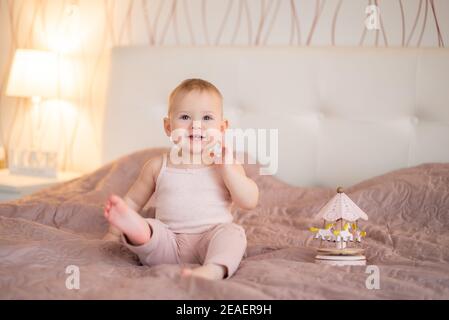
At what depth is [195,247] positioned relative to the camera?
178 cm

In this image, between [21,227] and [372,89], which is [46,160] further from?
[372,89]

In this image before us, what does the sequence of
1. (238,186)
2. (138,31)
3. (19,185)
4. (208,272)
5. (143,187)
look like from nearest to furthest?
(208,272) < (238,186) < (143,187) < (19,185) < (138,31)

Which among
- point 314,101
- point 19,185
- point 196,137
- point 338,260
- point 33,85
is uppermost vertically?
point 33,85

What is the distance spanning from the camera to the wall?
9.55 feet

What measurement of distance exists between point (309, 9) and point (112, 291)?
198cm

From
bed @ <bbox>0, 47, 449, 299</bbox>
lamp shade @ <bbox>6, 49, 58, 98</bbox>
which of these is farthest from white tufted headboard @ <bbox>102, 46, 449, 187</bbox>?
lamp shade @ <bbox>6, 49, 58, 98</bbox>

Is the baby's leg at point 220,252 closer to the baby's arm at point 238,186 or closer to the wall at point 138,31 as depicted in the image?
the baby's arm at point 238,186

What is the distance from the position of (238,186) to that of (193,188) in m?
0.13

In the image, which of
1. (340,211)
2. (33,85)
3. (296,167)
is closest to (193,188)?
(340,211)

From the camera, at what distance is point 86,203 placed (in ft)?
8.02

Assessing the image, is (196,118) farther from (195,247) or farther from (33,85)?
(33,85)

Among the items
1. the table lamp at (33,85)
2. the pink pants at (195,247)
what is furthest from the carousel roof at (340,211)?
the table lamp at (33,85)

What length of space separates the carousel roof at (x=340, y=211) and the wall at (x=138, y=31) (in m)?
1.29

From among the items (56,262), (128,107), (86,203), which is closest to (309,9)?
(128,107)
